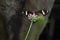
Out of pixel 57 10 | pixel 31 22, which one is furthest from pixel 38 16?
pixel 57 10

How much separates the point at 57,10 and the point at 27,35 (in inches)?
34.2

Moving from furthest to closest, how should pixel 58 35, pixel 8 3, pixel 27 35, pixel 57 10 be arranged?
1. pixel 58 35
2. pixel 57 10
3. pixel 27 35
4. pixel 8 3

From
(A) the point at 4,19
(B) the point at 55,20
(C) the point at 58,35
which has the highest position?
(A) the point at 4,19

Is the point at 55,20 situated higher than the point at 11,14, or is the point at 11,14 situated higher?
the point at 11,14

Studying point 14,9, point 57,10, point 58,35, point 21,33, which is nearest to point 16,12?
point 14,9

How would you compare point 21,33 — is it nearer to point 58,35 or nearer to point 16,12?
point 16,12

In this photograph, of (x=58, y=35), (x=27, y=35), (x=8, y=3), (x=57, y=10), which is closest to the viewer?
(x=8, y=3)

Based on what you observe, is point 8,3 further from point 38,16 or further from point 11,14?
point 38,16

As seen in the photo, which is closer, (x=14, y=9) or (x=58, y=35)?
(x=14, y=9)

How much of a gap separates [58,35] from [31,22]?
1.08m

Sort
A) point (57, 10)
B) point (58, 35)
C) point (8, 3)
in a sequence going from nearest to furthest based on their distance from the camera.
→ point (8, 3)
point (57, 10)
point (58, 35)

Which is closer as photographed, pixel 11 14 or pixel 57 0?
pixel 11 14

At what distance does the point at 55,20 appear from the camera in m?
1.77

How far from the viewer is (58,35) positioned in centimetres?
192
